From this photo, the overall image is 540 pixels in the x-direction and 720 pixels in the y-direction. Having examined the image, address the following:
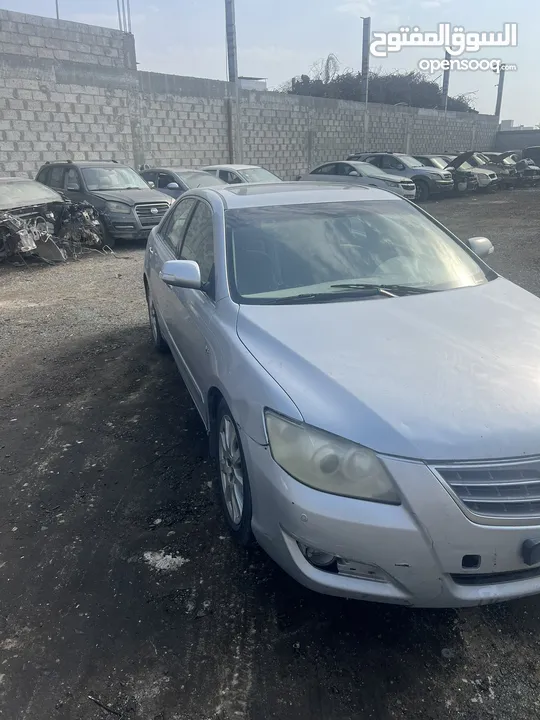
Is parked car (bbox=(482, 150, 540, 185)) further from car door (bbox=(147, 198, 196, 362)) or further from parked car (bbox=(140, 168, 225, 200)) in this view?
car door (bbox=(147, 198, 196, 362))

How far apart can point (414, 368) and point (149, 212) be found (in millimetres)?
10135

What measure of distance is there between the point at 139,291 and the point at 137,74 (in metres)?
12.3

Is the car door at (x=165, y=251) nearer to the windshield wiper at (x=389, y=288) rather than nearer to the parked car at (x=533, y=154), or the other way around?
the windshield wiper at (x=389, y=288)

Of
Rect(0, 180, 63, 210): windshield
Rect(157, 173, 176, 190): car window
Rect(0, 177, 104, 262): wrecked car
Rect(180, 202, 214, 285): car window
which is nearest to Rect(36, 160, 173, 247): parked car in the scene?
Rect(0, 177, 104, 262): wrecked car

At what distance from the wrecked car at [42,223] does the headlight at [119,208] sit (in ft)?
1.12

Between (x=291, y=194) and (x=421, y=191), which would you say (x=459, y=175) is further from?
(x=291, y=194)

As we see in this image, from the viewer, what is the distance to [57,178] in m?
12.5

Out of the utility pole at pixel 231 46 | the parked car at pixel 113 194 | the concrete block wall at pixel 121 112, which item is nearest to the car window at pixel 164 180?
the parked car at pixel 113 194

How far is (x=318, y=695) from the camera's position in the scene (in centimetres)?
200

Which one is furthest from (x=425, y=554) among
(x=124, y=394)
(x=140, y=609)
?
(x=124, y=394)

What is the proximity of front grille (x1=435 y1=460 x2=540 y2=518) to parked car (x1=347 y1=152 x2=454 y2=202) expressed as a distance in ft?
66.1

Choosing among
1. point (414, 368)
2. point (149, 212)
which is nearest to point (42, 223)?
point (149, 212)

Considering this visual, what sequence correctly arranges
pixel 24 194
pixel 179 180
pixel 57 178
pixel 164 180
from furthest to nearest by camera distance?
1. pixel 164 180
2. pixel 179 180
3. pixel 57 178
4. pixel 24 194

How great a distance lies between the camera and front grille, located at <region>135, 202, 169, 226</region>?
37.3 ft
